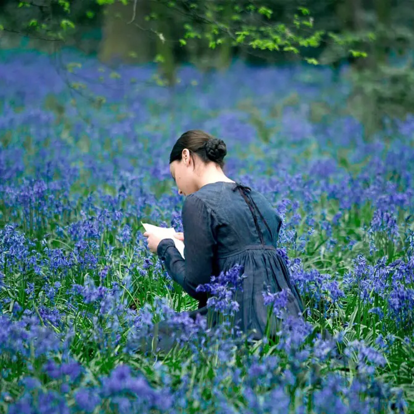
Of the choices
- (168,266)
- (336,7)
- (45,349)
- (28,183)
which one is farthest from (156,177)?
(336,7)

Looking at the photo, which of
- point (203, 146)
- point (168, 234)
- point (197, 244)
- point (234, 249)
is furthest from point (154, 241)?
point (203, 146)

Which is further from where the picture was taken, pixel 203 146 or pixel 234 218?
pixel 203 146

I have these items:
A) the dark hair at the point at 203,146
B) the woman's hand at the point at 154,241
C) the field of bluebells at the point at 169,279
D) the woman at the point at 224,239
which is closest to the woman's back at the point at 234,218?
the woman at the point at 224,239

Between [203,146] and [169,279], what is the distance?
1.15 metres

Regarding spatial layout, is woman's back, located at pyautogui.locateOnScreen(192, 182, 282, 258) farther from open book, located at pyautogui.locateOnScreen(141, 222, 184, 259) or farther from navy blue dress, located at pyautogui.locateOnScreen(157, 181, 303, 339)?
open book, located at pyautogui.locateOnScreen(141, 222, 184, 259)

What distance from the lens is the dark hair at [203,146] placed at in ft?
12.4

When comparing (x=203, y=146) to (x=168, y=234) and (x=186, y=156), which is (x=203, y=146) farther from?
(x=168, y=234)

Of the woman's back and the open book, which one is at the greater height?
the woman's back

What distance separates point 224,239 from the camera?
366cm

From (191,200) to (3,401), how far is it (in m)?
1.46

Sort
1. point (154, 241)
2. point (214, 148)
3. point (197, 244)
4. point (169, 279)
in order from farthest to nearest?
1. point (169, 279)
2. point (154, 241)
3. point (214, 148)
4. point (197, 244)

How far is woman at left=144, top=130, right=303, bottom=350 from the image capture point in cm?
358

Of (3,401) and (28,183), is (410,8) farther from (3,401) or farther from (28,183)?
(3,401)

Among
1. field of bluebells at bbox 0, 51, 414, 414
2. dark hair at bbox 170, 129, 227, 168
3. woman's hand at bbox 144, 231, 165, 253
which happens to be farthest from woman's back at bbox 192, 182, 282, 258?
woman's hand at bbox 144, 231, 165, 253
